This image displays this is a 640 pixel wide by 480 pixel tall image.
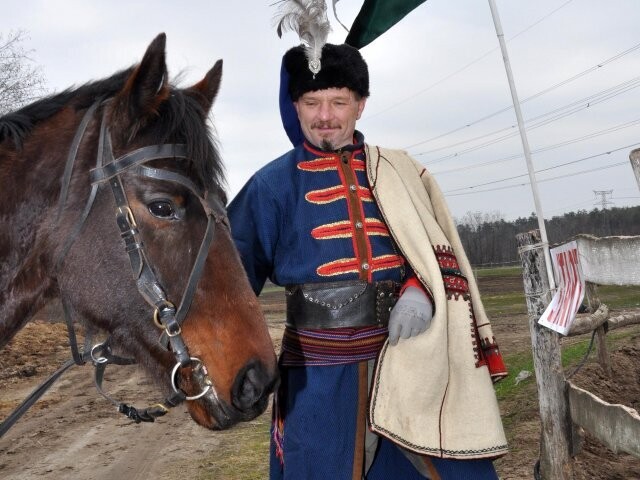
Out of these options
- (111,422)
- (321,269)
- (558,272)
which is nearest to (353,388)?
(321,269)

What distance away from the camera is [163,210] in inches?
71.7

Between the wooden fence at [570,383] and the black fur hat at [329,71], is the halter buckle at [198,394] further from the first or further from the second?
the wooden fence at [570,383]

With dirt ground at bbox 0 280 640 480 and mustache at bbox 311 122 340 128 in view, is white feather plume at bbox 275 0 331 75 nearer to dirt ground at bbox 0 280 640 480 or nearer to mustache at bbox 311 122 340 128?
mustache at bbox 311 122 340 128

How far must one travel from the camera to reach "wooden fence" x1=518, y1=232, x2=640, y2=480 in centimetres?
280

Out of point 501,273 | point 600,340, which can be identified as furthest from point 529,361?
point 501,273

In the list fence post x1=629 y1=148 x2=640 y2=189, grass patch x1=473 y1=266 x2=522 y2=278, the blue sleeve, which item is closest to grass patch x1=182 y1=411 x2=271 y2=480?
the blue sleeve

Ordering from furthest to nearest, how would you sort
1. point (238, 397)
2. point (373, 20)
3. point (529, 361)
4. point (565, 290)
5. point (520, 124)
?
1. point (529, 361)
2. point (520, 124)
3. point (565, 290)
4. point (373, 20)
5. point (238, 397)

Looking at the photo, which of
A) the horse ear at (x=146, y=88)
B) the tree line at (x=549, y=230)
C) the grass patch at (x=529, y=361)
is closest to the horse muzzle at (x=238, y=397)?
the horse ear at (x=146, y=88)

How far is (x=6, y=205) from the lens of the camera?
6.28 feet

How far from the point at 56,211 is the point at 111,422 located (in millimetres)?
5066

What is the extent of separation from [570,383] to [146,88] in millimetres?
3174

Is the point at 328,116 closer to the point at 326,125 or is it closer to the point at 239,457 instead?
the point at 326,125

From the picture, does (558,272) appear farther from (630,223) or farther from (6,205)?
(630,223)

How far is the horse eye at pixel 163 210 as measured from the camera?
1821 mm
